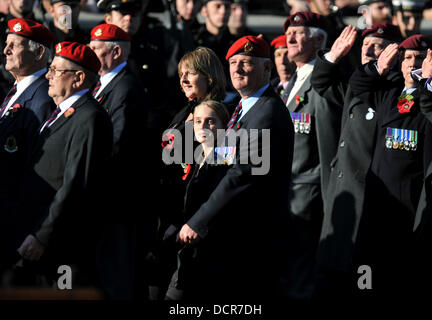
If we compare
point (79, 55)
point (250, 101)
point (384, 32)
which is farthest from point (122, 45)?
point (384, 32)

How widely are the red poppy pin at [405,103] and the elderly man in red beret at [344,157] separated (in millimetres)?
264

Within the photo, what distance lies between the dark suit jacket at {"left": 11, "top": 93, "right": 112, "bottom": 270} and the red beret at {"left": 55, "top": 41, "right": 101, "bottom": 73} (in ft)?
0.73

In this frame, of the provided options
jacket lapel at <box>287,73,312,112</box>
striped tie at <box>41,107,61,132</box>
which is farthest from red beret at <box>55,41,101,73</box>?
jacket lapel at <box>287,73,312,112</box>

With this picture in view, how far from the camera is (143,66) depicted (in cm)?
894

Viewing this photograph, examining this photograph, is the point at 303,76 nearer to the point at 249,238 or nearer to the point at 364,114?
the point at 364,114

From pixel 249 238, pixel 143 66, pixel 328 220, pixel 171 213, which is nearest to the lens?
pixel 249 238

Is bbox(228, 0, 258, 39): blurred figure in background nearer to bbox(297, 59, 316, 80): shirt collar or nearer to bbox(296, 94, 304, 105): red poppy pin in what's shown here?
bbox(297, 59, 316, 80): shirt collar

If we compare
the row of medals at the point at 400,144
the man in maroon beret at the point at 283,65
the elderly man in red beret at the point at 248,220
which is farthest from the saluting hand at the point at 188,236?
the man in maroon beret at the point at 283,65

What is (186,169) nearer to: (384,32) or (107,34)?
(107,34)

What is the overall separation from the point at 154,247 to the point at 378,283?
1820mm

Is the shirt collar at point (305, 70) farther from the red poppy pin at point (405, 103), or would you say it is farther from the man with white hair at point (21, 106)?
the man with white hair at point (21, 106)

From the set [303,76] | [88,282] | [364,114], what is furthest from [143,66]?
[88,282]

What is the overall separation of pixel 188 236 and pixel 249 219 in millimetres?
413

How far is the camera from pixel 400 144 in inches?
279
